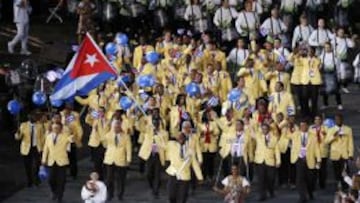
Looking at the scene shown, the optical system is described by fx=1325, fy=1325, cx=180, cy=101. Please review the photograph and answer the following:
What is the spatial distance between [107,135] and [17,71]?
5.26 m

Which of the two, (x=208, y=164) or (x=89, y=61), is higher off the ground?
(x=89, y=61)

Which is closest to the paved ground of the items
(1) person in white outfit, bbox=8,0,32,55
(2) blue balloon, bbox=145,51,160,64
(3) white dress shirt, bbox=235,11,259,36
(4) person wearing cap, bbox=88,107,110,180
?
(4) person wearing cap, bbox=88,107,110,180

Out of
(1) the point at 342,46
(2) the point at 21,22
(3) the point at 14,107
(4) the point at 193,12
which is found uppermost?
(4) the point at 193,12

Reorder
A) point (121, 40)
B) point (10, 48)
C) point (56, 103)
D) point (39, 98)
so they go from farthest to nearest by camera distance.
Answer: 1. point (10, 48)
2. point (121, 40)
3. point (56, 103)
4. point (39, 98)

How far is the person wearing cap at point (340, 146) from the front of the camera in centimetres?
2542

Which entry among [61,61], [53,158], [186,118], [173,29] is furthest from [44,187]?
[173,29]

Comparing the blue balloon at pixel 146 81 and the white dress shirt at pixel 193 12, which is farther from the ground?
the white dress shirt at pixel 193 12

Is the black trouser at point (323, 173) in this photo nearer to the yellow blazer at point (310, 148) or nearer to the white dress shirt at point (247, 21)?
the yellow blazer at point (310, 148)

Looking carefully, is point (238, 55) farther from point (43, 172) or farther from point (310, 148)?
point (43, 172)

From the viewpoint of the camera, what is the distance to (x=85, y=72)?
2505 centimetres

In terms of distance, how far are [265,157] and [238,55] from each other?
18.4 feet

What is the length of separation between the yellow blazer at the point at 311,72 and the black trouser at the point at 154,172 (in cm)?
→ 531

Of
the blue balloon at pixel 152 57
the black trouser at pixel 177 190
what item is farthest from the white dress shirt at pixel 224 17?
the black trouser at pixel 177 190

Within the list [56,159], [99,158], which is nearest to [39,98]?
[99,158]
